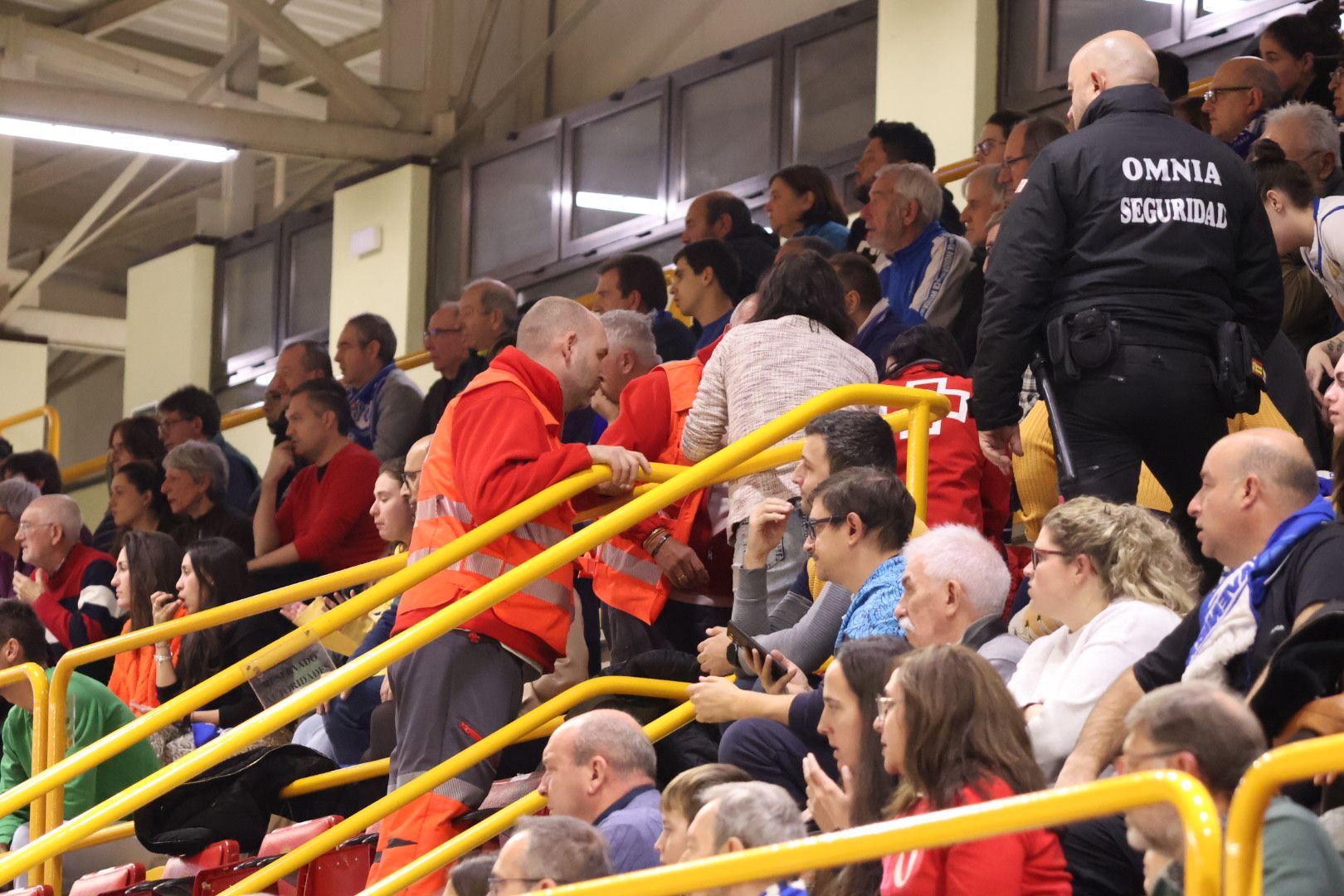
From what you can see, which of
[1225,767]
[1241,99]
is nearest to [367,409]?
[1241,99]

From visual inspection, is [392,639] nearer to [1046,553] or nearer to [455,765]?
[455,765]

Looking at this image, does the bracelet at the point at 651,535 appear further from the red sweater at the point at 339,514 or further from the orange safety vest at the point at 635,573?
the red sweater at the point at 339,514

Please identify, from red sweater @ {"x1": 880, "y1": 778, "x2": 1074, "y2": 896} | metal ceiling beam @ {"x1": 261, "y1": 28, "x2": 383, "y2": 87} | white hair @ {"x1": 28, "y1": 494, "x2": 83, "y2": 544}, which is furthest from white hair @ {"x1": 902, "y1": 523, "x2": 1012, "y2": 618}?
metal ceiling beam @ {"x1": 261, "y1": 28, "x2": 383, "y2": 87}

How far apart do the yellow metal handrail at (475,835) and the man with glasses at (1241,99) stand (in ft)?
10.7

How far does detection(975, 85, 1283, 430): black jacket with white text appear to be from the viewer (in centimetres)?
470

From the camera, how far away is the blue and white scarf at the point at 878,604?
4398 millimetres

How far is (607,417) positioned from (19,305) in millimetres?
10586

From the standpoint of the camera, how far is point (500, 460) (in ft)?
15.4

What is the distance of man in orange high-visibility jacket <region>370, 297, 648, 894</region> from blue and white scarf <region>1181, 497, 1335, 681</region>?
5.46ft

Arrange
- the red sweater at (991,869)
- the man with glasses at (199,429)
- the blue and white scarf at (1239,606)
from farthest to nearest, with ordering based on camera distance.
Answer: the man with glasses at (199,429) → the blue and white scarf at (1239,606) → the red sweater at (991,869)

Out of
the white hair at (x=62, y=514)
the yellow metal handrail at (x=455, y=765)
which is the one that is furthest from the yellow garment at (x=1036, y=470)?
the white hair at (x=62, y=514)

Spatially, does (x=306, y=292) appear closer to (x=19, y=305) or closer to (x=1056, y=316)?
(x=19, y=305)

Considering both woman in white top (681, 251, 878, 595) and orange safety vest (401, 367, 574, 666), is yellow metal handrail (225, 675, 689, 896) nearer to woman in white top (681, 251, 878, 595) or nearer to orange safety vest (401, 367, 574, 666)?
orange safety vest (401, 367, 574, 666)

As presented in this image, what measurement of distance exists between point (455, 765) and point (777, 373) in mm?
1451
